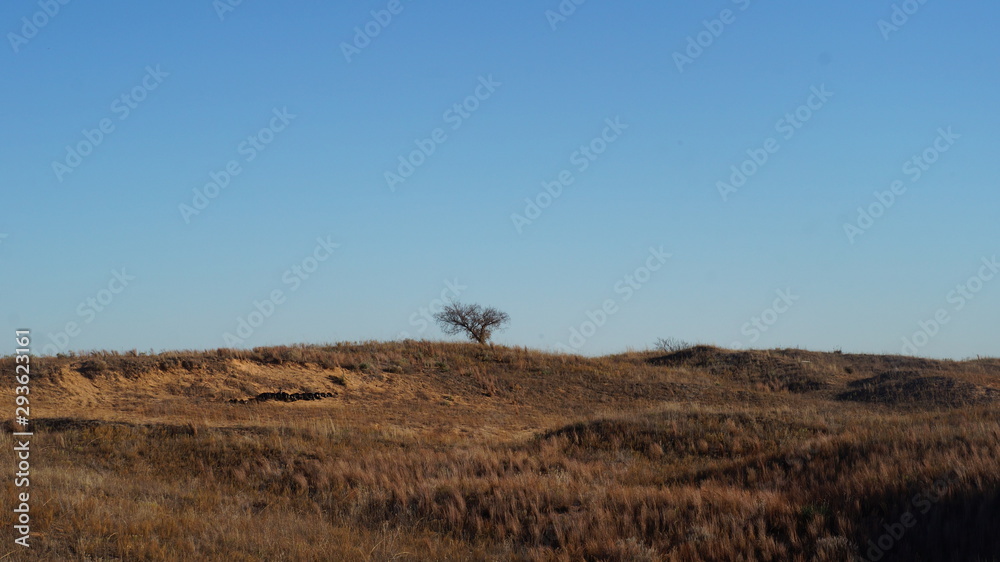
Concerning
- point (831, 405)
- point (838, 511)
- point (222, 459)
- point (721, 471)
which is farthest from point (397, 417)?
point (831, 405)

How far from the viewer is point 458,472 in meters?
15.3

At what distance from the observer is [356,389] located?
28766 millimetres

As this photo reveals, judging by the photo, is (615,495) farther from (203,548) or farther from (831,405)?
(831,405)

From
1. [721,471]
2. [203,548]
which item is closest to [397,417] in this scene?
[721,471]

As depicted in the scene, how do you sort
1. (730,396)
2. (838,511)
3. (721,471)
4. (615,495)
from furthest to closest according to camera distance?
(730,396) < (721,471) < (615,495) < (838,511)

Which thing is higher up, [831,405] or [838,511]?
[831,405]

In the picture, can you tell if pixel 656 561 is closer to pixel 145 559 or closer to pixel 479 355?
pixel 145 559

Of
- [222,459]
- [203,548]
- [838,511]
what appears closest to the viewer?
[203,548]

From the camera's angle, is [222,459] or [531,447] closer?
[222,459]

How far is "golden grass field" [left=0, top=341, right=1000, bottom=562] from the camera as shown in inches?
371

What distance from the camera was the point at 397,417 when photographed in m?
23.5

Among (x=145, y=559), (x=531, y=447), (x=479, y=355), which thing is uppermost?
(x=479, y=355)

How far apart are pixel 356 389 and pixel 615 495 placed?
18.4 m

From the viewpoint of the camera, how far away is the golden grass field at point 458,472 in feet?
30.9
